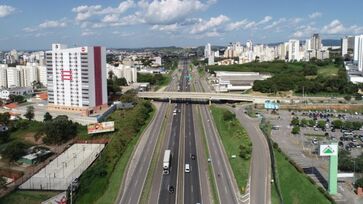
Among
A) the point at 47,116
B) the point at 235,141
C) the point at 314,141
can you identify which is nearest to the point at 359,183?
the point at 314,141

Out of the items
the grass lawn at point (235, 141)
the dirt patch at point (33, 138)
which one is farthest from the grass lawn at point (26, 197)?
the dirt patch at point (33, 138)

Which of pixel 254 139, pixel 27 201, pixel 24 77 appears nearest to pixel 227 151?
pixel 254 139

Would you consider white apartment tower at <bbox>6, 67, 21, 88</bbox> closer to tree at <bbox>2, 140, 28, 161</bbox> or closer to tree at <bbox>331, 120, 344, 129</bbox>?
tree at <bbox>2, 140, 28, 161</bbox>

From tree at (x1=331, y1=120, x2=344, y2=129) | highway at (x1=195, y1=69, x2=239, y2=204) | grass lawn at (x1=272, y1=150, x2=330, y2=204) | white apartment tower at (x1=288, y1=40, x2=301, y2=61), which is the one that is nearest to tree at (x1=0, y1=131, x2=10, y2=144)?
highway at (x1=195, y1=69, x2=239, y2=204)

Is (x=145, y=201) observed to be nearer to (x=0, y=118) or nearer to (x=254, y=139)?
(x=254, y=139)

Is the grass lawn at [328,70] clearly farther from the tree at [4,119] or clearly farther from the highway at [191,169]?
the tree at [4,119]

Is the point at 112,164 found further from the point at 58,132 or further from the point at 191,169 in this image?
the point at 58,132
